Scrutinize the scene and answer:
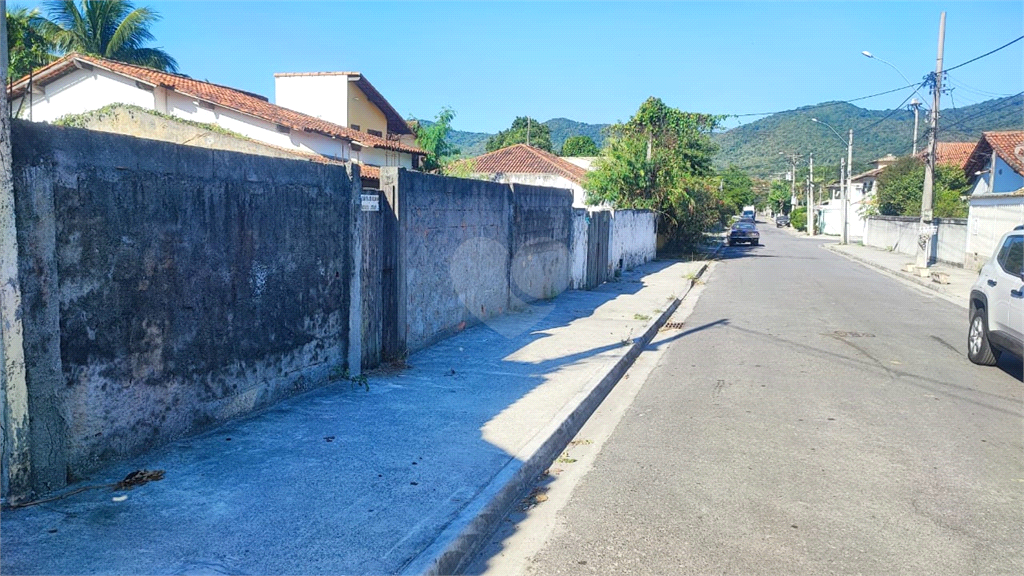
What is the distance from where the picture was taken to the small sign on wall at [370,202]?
825cm

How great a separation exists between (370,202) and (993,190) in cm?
3804

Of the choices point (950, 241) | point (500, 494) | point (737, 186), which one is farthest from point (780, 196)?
point (500, 494)

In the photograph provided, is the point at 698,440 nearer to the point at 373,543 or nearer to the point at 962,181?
the point at 373,543

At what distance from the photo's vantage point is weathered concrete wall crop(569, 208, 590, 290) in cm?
1814

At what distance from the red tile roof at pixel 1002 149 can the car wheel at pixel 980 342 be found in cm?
2793

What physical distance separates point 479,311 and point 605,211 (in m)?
9.84

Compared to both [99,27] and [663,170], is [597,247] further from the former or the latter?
[99,27]

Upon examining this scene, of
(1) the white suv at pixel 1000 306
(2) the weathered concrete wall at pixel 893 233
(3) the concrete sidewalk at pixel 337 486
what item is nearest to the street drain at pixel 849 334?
(1) the white suv at pixel 1000 306

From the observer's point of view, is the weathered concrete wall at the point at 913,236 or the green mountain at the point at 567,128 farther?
the green mountain at the point at 567,128

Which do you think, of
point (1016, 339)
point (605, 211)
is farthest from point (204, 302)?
point (605, 211)

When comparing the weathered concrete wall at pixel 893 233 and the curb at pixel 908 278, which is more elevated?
the weathered concrete wall at pixel 893 233

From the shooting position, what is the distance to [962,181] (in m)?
43.6

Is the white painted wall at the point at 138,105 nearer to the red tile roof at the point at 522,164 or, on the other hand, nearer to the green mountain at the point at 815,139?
the red tile roof at the point at 522,164

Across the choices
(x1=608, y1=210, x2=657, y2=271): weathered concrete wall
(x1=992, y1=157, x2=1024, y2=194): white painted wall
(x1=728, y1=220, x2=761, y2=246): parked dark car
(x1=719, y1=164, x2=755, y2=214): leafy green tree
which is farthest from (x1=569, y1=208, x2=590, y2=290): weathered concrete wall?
(x1=719, y1=164, x2=755, y2=214): leafy green tree
